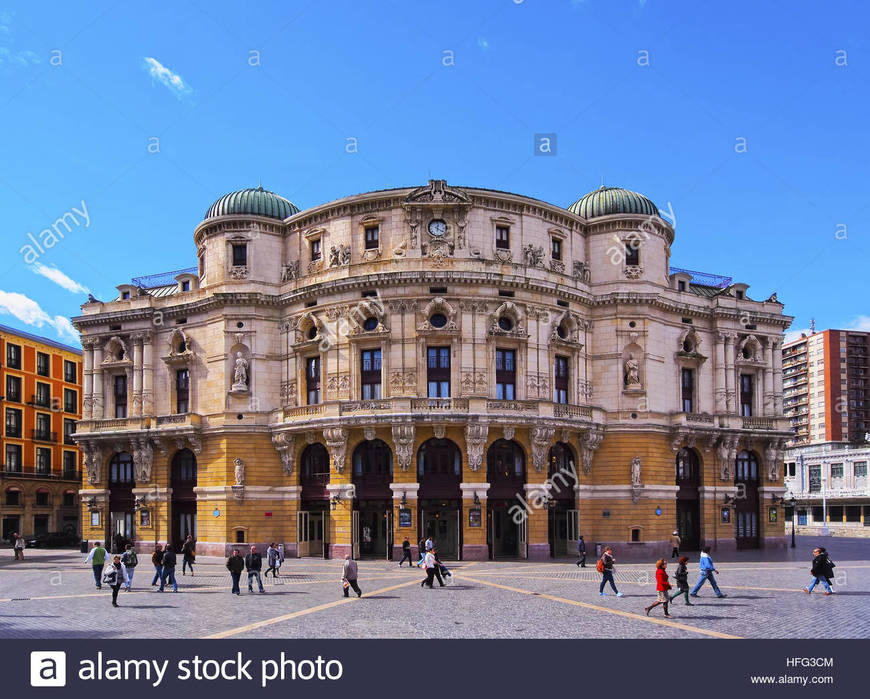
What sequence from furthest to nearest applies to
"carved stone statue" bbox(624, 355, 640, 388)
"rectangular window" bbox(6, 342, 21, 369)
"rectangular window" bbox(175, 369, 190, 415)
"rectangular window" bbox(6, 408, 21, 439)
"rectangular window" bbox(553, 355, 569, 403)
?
"rectangular window" bbox(6, 342, 21, 369)
"rectangular window" bbox(6, 408, 21, 439)
"rectangular window" bbox(175, 369, 190, 415)
"carved stone statue" bbox(624, 355, 640, 388)
"rectangular window" bbox(553, 355, 569, 403)

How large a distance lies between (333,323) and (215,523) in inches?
623

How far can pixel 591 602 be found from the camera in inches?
1293

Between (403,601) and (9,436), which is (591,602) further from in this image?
(9,436)

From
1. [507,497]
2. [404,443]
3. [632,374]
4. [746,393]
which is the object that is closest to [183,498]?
[404,443]

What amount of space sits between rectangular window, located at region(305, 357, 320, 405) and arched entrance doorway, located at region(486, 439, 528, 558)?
41.3ft

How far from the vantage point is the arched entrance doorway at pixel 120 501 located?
65875 mm

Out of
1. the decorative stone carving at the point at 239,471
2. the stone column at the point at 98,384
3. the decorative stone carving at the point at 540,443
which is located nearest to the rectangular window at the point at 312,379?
the decorative stone carving at the point at 239,471

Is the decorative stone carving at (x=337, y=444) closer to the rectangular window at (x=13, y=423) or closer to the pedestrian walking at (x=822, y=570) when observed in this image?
the pedestrian walking at (x=822, y=570)

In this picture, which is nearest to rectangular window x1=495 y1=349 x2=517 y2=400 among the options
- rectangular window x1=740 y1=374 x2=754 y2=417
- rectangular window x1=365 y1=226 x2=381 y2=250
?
rectangular window x1=365 y1=226 x2=381 y2=250

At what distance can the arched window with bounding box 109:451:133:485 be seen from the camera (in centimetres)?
6650

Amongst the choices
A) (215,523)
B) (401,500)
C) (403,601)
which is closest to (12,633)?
(403,601)

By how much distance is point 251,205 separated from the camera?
212 feet

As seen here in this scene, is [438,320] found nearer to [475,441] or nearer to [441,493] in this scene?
[475,441]

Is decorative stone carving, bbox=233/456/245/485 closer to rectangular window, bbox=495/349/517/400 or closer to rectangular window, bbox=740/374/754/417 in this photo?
rectangular window, bbox=495/349/517/400
